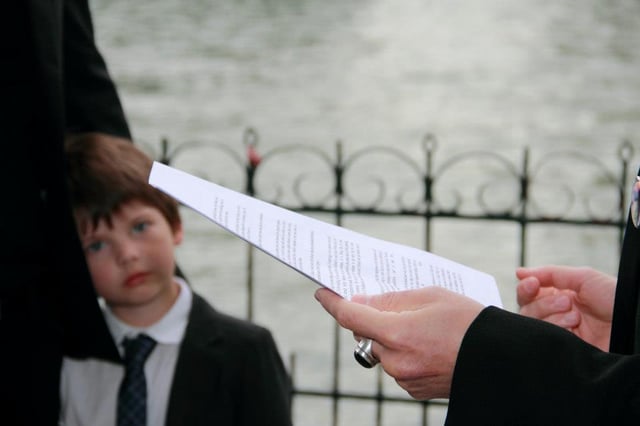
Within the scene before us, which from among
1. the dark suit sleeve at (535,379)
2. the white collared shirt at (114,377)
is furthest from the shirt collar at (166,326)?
the dark suit sleeve at (535,379)

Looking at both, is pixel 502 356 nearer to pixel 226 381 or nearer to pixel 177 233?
pixel 226 381

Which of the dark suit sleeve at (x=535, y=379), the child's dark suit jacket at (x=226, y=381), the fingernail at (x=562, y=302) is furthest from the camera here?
the child's dark suit jacket at (x=226, y=381)

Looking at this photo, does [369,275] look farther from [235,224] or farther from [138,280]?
[138,280]

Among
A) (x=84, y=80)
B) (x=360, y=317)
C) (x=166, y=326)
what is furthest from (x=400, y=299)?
(x=84, y=80)

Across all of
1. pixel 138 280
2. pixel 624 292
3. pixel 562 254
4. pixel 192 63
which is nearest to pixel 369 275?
pixel 624 292

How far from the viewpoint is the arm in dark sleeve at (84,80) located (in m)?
2.48

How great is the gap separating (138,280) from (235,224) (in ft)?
3.38

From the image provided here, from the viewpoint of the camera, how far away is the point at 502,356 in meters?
1.37

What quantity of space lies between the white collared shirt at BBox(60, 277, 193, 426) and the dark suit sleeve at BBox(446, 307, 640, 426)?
3.74 ft

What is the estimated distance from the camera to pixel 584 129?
21.7ft

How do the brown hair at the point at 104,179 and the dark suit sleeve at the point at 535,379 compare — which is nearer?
the dark suit sleeve at the point at 535,379

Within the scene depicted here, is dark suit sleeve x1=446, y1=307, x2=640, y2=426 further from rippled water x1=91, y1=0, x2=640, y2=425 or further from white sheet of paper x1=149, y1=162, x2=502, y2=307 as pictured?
rippled water x1=91, y1=0, x2=640, y2=425

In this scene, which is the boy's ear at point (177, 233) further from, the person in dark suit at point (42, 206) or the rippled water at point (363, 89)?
the rippled water at point (363, 89)

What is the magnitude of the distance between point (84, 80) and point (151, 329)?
1.84ft
